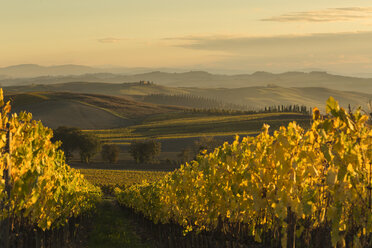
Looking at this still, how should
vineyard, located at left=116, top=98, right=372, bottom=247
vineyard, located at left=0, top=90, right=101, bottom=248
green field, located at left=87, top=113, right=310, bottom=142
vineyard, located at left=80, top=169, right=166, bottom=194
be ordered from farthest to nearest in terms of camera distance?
green field, located at left=87, top=113, right=310, bottom=142 → vineyard, located at left=80, top=169, right=166, bottom=194 → vineyard, located at left=0, top=90, right=101, bottom=248 → vineyard, located at left=116, top=98, right=372, bottom=247

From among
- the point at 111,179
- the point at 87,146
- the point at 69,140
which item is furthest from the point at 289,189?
the point at 69,140

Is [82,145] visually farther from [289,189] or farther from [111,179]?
[289,189]

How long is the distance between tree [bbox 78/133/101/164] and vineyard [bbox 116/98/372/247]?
280ft

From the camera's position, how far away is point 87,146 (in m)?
97.6

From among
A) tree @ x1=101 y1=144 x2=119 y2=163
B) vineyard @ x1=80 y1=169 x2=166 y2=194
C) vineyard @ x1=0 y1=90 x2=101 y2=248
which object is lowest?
tree @ x1=101 y1=144 x2=119 y2=163

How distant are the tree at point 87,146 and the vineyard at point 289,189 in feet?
280

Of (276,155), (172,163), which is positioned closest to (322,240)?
(276,155)

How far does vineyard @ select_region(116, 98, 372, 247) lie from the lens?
622cm

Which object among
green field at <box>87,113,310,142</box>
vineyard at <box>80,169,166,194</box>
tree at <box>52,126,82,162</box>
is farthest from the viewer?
green field at <box>87,113,310,142</box>

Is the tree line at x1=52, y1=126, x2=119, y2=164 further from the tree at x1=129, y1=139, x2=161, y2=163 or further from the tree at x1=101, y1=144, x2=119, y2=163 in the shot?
the tree at x1=129, y1=139, x2=161, y2=163

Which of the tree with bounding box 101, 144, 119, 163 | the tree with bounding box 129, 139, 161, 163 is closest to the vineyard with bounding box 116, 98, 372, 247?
the tree with bounding box 129, 139, 161, 163

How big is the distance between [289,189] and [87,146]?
9404 centimetres

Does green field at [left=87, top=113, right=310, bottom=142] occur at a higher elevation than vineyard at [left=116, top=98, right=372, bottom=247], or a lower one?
lower

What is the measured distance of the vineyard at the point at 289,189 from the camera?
6.22 metres
